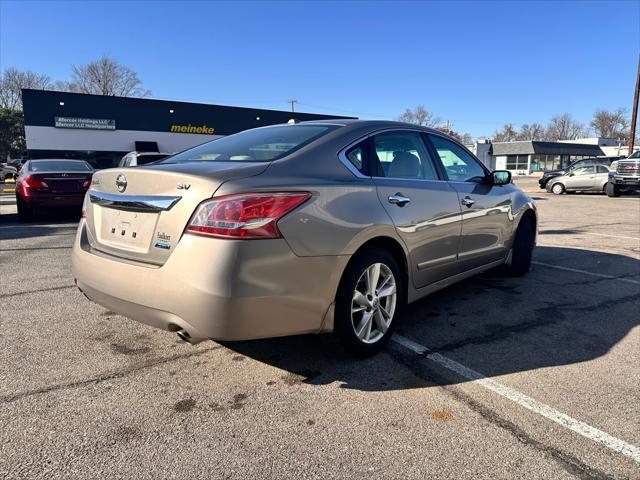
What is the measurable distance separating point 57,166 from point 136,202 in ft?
29.6

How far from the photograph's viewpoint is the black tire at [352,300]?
3002mm

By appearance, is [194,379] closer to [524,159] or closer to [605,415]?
[605,415]

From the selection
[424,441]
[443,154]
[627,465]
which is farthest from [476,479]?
[443,154]

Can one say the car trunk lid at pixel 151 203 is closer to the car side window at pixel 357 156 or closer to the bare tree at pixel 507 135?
the car side window at pixel 357 156

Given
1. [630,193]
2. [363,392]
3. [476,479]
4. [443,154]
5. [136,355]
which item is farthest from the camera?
[630,193]

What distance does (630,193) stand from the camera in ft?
76.2

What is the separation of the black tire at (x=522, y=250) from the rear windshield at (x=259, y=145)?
3.02 meters

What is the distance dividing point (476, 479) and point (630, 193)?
25.7 meters

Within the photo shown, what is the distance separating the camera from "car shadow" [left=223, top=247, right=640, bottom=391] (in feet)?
10.2

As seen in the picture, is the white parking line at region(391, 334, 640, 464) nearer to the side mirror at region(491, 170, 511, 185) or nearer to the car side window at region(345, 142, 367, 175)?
the car side window at region(345, 142, 367, 175)

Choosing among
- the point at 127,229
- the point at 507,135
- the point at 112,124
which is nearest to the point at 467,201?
the point at 127,229

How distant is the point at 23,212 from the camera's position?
34.0 ft

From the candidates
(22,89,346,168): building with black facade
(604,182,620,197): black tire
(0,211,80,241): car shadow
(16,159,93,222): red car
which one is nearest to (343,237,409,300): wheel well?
(0,211,80,241): car shadow

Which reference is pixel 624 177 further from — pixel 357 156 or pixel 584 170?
pixel 357 156
